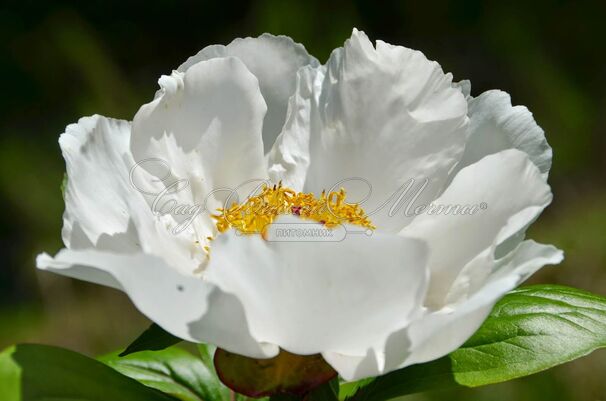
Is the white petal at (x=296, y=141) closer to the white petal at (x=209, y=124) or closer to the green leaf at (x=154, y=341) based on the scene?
the white petal at (x=209, y=124)

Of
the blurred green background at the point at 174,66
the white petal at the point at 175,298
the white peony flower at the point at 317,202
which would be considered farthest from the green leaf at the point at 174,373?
the blurred green background at the point at 174,66

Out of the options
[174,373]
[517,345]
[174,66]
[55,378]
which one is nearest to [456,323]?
[517,345]

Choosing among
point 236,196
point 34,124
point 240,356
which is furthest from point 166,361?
point 34,124

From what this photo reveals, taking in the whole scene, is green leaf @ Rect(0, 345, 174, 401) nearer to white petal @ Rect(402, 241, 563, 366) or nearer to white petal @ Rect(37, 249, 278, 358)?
white petal @ Rect(37, 249, 278, 358)

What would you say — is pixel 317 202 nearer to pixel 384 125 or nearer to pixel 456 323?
pixel 384 125

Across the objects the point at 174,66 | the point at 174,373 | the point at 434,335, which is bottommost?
the point at 434,335

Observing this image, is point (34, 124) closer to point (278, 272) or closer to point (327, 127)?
point (327, 127)

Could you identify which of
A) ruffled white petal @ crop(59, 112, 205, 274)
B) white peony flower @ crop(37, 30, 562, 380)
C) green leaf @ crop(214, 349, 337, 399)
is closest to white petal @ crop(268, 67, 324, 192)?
white peony flower @ crop(37, 30, 562, 380)
